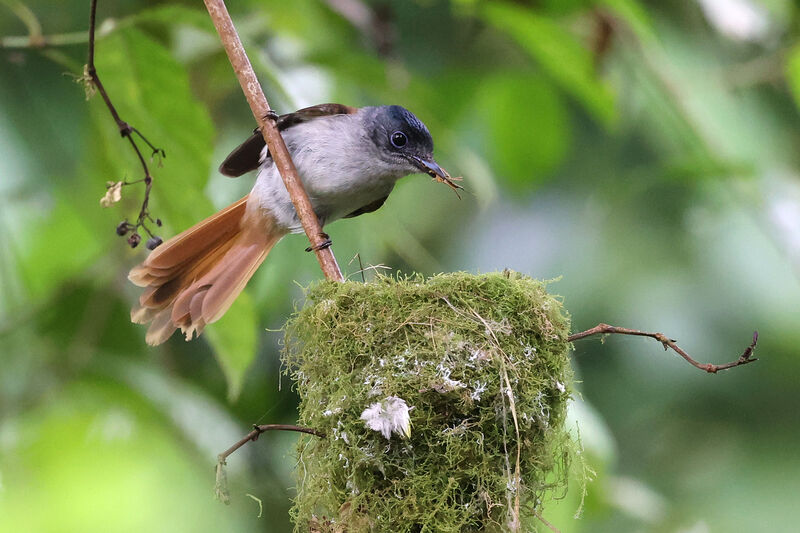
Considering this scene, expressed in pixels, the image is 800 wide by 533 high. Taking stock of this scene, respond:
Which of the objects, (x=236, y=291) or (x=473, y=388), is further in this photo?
(x=236, y=291)

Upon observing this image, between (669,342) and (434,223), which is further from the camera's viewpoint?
(434,223)

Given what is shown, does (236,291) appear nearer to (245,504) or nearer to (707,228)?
(245,504)

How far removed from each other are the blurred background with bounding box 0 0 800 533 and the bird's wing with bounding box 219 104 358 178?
0.11 m

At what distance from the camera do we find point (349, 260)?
313cm

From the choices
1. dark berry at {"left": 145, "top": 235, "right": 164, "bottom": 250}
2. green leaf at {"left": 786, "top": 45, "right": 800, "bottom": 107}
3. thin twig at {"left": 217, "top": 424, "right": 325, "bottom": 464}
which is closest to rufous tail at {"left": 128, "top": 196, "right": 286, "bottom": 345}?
dark berry at {"left": 145, "top": 235, "right": 164, "bottom": 250}

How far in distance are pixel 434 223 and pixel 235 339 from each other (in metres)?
3.05

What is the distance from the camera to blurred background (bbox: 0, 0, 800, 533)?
121 inches

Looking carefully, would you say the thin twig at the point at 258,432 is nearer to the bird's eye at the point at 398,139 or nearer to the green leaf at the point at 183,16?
the green leaf at the point at 183,16

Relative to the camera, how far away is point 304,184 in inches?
135

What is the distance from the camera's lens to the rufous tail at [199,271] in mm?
2764

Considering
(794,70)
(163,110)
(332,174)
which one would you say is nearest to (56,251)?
(332,174)

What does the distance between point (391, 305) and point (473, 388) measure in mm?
303

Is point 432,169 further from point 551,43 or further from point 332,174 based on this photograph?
point 551,43

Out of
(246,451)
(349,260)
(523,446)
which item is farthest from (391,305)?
(246,451)
